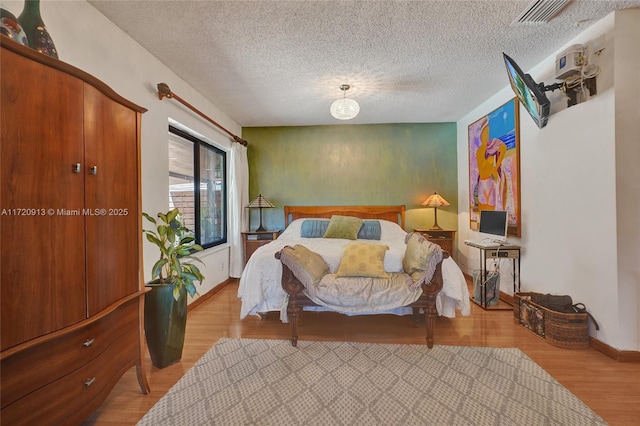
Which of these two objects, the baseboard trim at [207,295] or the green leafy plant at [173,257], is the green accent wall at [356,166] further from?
the green leafy plant at [173,257]

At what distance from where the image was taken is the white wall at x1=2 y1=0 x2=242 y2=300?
1.68 m

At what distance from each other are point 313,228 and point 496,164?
257 centimetres

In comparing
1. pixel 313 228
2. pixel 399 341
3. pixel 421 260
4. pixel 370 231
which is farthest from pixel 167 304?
pixel 370 231

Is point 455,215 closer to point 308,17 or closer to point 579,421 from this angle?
point 579,421

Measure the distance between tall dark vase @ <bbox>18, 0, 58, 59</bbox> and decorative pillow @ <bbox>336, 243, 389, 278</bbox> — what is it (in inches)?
89.4

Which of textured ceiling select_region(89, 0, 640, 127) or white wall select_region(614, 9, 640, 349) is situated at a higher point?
textured ceiling select_region(89, 0, 640, 127)

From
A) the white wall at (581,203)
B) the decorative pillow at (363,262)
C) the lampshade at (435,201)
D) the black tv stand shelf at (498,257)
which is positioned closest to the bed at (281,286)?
the decorative pillow at (363,262)

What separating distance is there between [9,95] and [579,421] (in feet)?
9.84

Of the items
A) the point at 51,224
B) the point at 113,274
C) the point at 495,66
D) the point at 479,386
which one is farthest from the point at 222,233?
the point at 495,66

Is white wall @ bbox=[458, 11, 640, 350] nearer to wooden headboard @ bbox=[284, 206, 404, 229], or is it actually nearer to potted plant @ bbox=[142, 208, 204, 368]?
wooden headboard @ bbox=[284, 206, 404, 229]

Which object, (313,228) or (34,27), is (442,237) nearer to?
(313,228)

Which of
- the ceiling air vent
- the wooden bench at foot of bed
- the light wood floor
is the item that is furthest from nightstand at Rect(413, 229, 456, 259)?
the ceiling air vent

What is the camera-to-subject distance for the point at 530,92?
7.50 feet

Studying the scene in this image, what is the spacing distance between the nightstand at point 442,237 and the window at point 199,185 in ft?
10.6
